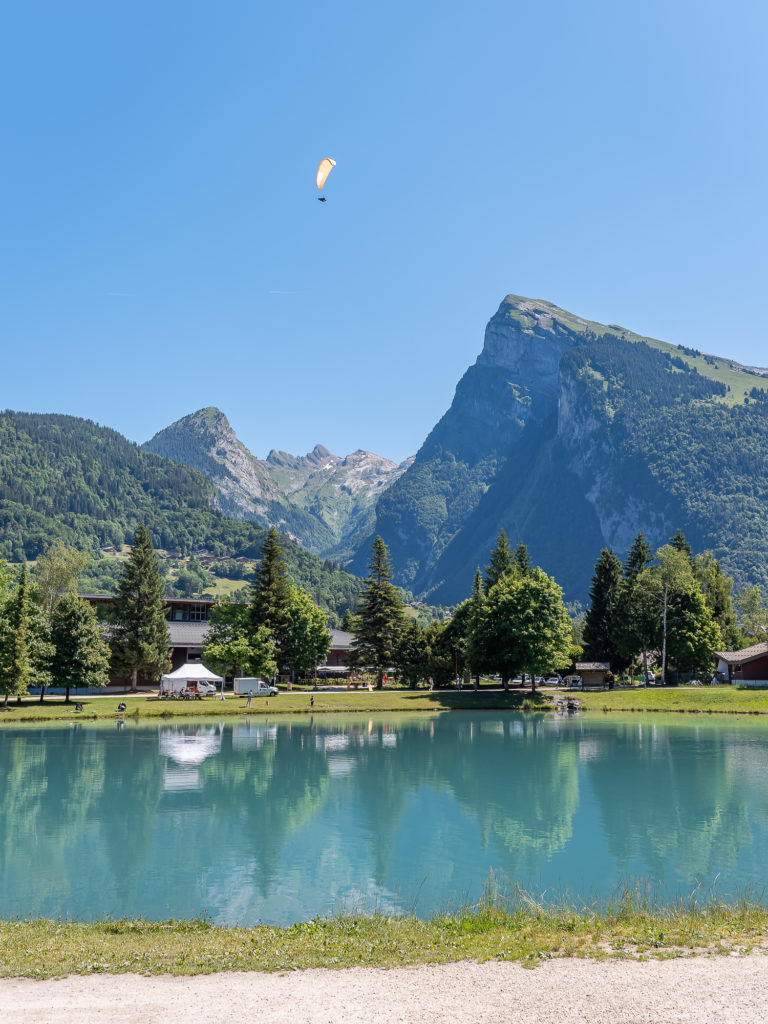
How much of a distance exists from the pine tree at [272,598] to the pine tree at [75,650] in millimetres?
20686

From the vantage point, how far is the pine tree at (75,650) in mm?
64250

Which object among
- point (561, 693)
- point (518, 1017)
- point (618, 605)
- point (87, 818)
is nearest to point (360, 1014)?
point (518, 1017)

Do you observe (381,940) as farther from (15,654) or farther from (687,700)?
(687,700)

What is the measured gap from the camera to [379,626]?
8688 cm

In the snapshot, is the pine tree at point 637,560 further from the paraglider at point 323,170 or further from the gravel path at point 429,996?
the gravel path at point 429,996

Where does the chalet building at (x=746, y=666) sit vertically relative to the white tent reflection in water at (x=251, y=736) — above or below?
above

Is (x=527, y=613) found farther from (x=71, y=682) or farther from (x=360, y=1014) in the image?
(x=360, y=1014)

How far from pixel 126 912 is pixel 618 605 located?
82.9m

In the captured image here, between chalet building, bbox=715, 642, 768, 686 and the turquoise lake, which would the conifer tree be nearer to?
chalet building, bbox=715, 642, 768, 686

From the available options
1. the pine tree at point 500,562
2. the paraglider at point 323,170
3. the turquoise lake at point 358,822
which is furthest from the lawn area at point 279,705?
the paraglider at point 323,170

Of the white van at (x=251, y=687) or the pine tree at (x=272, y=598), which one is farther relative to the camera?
the pine tree at (x=272, y=598)

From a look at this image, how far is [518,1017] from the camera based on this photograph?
367 inches

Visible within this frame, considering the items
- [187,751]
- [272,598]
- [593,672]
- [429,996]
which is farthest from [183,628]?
[429,996]

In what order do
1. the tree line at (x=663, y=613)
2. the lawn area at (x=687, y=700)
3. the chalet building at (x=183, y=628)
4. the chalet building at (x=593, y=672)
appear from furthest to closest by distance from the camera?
the chalet building at (x=593, y=672), the chalet building at (x=183, y=628), the tree line at (x=663, y=613), the lawn area at (x=687, y=700)
